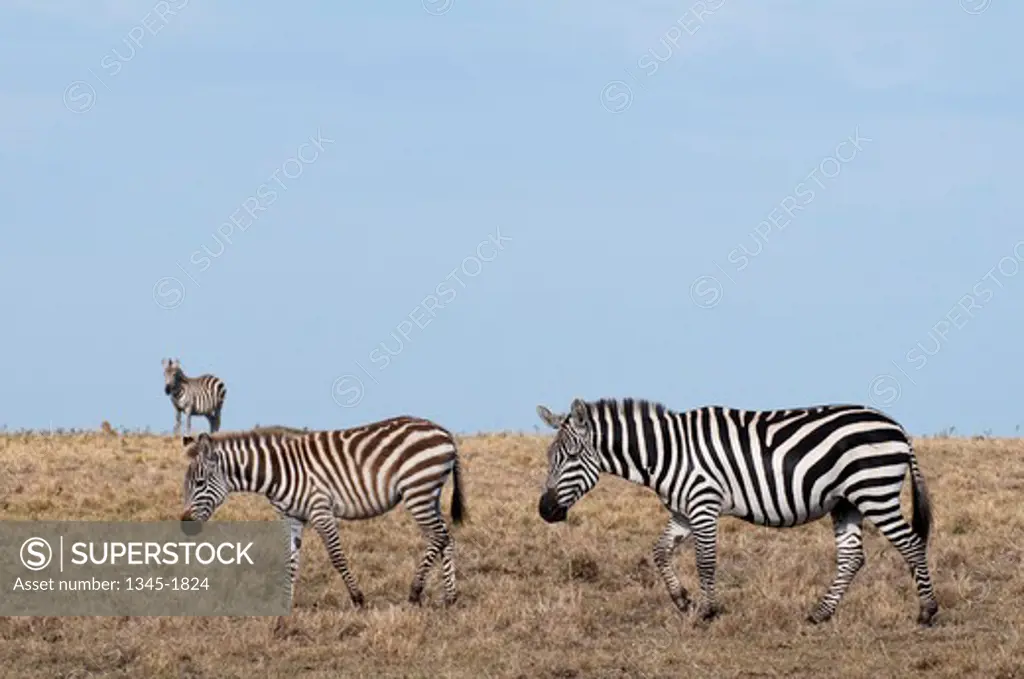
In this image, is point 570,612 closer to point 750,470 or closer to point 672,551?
point 672,551

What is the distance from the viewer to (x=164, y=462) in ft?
85.2

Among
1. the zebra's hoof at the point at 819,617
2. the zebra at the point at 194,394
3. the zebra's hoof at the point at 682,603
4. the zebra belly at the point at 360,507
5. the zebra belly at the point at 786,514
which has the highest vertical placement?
the zebra at the point at 194,394

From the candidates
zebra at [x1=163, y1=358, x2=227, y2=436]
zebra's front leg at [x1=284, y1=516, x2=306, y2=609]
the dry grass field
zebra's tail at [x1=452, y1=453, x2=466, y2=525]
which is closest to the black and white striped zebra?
the dry grass field

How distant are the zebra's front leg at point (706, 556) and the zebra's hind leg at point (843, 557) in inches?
37.2

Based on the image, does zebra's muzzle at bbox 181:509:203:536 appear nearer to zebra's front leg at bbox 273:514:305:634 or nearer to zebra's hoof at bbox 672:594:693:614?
zebra's front leg at bbox 273:514:305:634

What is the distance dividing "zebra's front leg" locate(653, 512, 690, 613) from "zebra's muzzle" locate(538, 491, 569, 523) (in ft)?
3.22

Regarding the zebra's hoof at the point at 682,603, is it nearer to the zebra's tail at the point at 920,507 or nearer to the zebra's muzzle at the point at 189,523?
the zebra's tail at the point at 920,507

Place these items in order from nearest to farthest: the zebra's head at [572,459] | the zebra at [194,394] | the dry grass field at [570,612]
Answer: the dry grass field at [570,612] < the zebra's head at [572,459] < the zebra at [194,394]

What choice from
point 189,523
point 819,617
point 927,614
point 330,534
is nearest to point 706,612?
point 819,617

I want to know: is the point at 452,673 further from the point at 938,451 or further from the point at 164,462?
the point at 938,451

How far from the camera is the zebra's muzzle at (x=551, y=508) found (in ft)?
45.8

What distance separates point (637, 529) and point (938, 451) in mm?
9075

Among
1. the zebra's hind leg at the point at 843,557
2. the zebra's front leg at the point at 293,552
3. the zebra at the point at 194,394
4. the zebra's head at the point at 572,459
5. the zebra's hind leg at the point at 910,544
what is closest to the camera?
the zebra's hind leg at the point at 910,544

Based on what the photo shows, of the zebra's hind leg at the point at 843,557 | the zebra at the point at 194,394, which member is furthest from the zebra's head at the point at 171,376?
the zebra's hind leg at the point at 843,557
